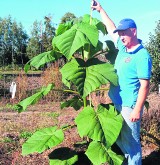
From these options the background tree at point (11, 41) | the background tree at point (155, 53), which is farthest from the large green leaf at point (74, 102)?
the background tree at point (11, 41)

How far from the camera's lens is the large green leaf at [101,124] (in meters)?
2.79

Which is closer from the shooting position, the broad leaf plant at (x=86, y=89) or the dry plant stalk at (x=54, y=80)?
the broad leaf plant at (x=86, y=89)

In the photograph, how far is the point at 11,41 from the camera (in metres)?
35.6

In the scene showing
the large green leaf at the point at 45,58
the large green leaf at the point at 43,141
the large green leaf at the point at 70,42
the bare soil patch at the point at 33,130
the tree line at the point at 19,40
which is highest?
the tree line at the point at 19,40

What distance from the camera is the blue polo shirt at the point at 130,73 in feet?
9.19

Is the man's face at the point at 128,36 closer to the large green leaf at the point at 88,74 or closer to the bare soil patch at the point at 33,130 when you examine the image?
the large green leaf at the point at 88,74

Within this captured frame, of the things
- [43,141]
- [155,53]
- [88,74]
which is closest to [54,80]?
[155,53]

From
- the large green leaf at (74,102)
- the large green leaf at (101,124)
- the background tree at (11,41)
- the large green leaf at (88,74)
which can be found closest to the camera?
the large green leaf at (88,74)

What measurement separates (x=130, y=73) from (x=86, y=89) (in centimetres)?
45

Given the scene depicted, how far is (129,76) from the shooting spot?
2916 mm

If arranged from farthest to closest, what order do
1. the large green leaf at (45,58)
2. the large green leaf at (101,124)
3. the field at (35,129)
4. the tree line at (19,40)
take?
the tree line at (19,40), the field at (35,129), the large green leaf at (45,58), the large green leaf at (101,124)

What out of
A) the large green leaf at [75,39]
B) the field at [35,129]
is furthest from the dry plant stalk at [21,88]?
the large green leaf at [75,39]

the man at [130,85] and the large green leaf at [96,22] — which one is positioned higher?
the large green leaf at [96,22]

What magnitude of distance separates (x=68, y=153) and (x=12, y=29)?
1343 inches
